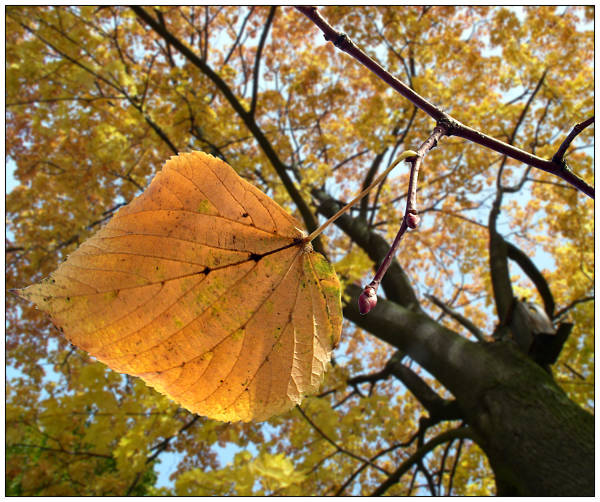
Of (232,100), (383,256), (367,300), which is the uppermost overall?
(383,256)

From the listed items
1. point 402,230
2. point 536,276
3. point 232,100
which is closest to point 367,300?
point 402,230

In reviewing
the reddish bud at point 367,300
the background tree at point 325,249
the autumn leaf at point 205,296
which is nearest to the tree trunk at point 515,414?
the background tree at point 325,249

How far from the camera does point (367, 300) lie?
31 centimetres

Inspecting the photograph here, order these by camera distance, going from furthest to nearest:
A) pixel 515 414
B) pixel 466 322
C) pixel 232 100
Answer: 1. pixel 466 322
2. pixel 232 100
3. pixel 515 414

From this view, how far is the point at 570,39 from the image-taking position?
4.99 meters

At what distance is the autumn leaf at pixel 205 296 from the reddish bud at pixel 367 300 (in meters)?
0.21

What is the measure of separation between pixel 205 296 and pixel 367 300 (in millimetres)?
276

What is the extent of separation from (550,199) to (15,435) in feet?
23.7

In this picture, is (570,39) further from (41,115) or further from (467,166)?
(41,115)

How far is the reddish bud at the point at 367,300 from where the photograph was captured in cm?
30

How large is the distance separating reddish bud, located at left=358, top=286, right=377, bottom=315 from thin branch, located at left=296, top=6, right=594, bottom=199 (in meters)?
0.22

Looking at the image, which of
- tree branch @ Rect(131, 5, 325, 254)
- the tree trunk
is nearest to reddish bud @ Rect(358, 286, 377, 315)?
tree branch @ Rect(131, 5, 325, 254)

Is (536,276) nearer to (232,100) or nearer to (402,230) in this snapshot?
(232,100)

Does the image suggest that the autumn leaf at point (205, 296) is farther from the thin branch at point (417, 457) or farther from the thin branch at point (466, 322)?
the thin branch at point (466, 322)
